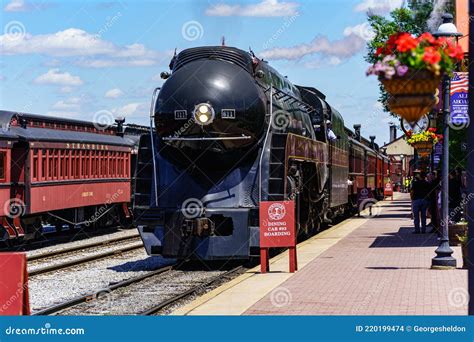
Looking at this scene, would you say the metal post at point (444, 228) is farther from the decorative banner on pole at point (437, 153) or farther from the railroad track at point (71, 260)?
the decorative banner on pole at point (437, 153)

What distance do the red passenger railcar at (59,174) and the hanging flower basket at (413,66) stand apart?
679 inches

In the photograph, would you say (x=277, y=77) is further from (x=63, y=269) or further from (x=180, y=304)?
(x=180, y=304)

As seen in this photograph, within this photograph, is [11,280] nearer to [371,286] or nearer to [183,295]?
[183,295]

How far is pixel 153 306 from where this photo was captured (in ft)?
44.4

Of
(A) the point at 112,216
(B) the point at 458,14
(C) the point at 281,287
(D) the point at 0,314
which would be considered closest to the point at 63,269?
(C) the point at 281,287

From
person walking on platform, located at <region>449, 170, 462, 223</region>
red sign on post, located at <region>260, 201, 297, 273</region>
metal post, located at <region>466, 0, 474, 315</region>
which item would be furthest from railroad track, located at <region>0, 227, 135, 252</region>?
metal post, located at <region>466, 0, 474, 315</region>

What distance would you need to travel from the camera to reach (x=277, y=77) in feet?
66.9

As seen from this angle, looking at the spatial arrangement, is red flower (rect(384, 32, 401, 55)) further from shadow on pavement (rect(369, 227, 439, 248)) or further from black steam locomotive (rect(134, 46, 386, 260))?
shadow on pavement (rect(369, 227, 439, 248))

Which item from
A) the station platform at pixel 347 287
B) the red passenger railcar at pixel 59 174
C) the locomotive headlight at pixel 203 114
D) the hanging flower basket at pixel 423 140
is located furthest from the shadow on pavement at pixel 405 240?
the red passenger railcar at pixel 59 174

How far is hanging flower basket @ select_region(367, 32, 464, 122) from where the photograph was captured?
6.30 metres

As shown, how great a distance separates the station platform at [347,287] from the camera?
11969 mm

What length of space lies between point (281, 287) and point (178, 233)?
3248 millimetres

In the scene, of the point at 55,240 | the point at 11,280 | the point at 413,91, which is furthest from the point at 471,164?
the point at 55,240

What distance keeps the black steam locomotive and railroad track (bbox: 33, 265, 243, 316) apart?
0.58 metres
